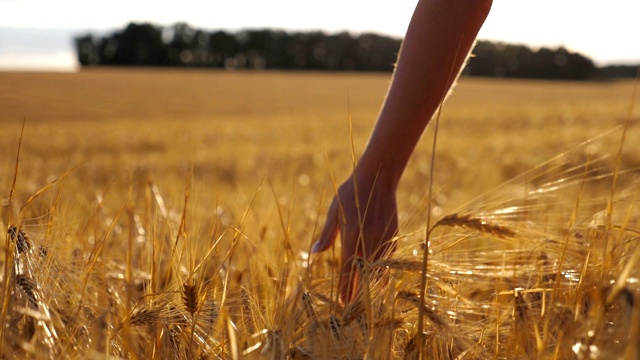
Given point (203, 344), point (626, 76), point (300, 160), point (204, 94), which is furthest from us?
point (626, 76)

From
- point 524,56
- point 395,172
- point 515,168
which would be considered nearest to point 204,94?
point 515,168

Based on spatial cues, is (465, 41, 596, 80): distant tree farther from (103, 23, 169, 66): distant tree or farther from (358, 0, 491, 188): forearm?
(358, 0, 491, 188): forearm


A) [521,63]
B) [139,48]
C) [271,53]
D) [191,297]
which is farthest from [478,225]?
[271,53]

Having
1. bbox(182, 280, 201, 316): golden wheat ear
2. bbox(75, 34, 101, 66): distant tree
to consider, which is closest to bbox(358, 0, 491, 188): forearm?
bbox(182, 280, 201, 316): golden wheat ear

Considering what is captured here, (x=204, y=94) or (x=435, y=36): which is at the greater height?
(x=435, y=36)

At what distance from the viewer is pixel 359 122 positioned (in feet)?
31.7

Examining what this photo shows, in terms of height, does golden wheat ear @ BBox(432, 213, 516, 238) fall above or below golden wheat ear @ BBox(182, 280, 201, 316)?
above

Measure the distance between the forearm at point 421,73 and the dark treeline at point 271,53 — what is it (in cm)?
3418

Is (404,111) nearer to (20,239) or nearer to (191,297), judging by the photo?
(191,297)

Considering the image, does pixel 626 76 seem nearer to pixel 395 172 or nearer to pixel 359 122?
pixel 359 122

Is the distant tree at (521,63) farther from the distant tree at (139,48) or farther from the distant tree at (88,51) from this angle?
the distant tree at (88,51)

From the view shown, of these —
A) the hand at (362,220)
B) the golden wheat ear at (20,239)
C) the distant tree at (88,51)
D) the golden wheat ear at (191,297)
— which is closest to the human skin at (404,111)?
the hand at (362,220)

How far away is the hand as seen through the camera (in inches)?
34.3

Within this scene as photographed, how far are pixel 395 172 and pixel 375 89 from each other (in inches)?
832
